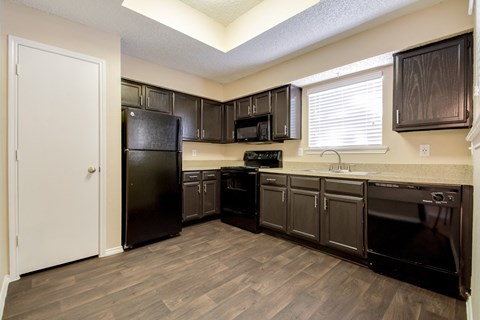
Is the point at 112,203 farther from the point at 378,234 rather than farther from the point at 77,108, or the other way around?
the point at 378,234

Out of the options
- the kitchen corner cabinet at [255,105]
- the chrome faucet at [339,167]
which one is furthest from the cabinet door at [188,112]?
the chrome faucet at [339,167]

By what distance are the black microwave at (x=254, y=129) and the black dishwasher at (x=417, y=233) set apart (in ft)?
5.97

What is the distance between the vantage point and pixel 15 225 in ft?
6.63

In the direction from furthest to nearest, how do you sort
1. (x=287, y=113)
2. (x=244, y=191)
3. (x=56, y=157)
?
(x=244, y=191)
(x=287, y=113)
(x=56, y=157)

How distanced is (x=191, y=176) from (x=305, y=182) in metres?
1.80

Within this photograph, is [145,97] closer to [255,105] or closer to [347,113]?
[255,105]

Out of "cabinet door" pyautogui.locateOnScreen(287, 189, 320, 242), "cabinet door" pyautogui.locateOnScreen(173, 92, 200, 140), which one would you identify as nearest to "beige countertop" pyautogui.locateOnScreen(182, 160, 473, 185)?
"cabinet door" pyautogui.locateOnScreen(287, 189, 320, 242)

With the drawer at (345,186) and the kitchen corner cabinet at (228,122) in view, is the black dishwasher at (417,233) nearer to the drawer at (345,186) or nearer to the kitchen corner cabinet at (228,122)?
the drawer at (345,186)

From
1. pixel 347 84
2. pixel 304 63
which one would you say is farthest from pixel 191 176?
pixel 347 84

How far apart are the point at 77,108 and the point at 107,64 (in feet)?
2.06

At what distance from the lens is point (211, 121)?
425 cm

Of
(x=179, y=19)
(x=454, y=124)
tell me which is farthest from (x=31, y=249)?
(x=454, y=124)

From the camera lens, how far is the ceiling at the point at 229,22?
2.13m

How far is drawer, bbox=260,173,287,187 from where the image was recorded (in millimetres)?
2998
